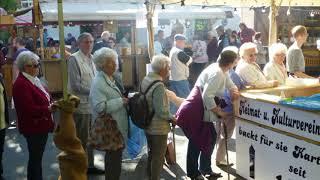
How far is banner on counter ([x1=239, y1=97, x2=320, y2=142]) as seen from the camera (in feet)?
13.5

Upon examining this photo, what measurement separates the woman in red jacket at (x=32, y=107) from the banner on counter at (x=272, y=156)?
228 centimetres

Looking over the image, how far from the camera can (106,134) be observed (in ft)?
14.6

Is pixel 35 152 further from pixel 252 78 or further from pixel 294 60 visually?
pixel 294 60

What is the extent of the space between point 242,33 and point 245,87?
8.53 meters

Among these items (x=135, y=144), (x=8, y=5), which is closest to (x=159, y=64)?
(x=135, y=144)

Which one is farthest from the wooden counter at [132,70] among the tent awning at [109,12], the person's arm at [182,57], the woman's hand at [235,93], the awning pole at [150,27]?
the woman's hand at [235,93]

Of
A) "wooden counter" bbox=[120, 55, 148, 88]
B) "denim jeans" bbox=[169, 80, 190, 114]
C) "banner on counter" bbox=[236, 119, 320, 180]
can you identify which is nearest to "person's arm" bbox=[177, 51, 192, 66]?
"denim jeans" bbox=[169, 80, 190, 114]

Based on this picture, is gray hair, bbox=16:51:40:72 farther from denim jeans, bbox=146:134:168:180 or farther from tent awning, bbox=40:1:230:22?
tent awning, bbox=40:1:230:22

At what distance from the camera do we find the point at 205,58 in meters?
12.4

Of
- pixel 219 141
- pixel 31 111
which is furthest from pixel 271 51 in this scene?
pixel 31 111

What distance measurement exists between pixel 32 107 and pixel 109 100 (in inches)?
32.0

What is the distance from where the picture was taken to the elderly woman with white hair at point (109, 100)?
14.4ft

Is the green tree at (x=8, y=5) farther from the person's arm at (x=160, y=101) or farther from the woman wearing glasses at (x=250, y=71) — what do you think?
the person's arm at (x=160, y=101)

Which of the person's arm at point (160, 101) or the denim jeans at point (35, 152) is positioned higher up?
the person's arm at point (160, 101)
